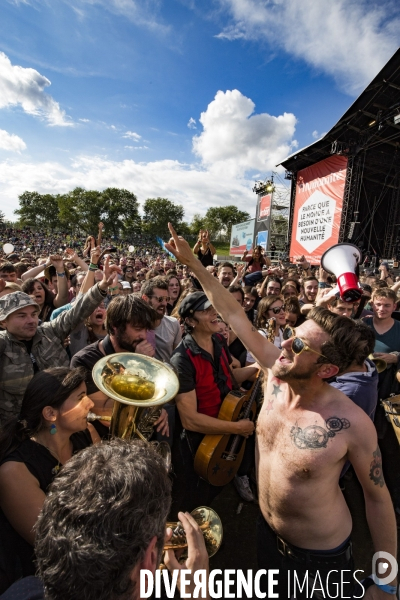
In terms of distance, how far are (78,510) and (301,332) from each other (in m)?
1.41

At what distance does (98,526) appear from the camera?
2.63 ft

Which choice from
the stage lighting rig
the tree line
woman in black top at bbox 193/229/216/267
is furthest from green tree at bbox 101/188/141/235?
woman in black top at bbox 193/229/216/267

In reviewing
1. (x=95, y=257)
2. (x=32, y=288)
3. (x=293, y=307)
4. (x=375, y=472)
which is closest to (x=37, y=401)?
(x=375, y=472)

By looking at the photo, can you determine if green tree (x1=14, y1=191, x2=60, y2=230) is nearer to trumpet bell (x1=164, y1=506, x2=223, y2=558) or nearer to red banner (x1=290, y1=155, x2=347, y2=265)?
red banner (x1=290, y1=155, x2=347, y2=265)

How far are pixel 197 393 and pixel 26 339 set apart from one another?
5.20ft

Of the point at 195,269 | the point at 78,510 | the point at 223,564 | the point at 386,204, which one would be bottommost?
the point at 223,564

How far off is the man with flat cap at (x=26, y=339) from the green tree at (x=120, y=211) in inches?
3103

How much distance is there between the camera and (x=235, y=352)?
4.13 meters

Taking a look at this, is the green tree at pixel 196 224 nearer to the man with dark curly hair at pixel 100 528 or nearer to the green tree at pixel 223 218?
the green tree at pixel 223 218

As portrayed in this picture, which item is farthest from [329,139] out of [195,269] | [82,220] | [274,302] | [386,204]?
[82,220]

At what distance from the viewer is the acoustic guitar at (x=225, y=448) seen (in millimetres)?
2594

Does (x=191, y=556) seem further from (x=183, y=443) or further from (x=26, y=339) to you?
(x=26, y=339)

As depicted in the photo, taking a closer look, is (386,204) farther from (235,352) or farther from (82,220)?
(82,220)

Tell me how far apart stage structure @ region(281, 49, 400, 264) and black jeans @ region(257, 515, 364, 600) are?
48.0 feet
